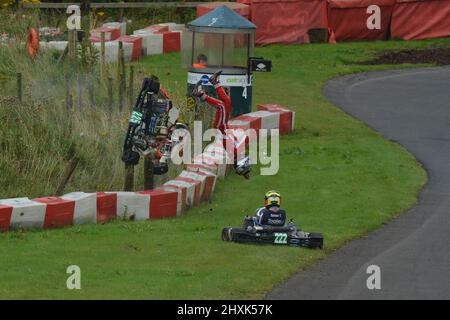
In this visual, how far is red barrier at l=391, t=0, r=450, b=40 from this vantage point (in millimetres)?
38594

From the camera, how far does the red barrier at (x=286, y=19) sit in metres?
37.9

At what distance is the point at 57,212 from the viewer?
16406 mm

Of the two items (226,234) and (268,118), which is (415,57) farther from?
(226,234)

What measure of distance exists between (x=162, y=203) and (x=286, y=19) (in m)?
21.3

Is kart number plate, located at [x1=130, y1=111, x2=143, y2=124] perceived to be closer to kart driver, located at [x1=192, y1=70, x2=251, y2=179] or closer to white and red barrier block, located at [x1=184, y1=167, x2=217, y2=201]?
white and red barrier block, located at [x1=184, y1=167, x2=217, y2=201]

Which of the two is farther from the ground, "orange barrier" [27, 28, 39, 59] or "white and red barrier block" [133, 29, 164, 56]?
"orange barrier" [27, 28, 39, 59]

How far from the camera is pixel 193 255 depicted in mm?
14898

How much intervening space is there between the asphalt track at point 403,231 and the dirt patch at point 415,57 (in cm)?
367

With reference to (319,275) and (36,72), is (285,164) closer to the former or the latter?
(36,72)

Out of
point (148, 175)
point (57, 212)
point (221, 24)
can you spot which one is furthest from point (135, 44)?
point (57, 212)

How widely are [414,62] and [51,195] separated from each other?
2006 centimetres

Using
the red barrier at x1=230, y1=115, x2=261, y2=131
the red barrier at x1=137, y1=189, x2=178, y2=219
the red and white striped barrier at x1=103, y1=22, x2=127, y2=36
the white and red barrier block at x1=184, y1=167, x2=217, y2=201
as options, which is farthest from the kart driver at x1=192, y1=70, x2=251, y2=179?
the red and white striped barrier at x1=103, y1=22, x2=127, y2=36

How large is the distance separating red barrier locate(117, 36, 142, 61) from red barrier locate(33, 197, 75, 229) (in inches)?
725
